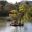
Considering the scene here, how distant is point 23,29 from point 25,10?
222 millimetres

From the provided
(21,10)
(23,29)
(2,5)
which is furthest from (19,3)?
(23,29)

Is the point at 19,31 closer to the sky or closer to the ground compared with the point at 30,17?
closer to the ground

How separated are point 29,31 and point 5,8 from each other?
0.39 metres

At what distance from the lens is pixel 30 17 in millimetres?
921

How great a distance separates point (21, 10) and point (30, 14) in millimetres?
116

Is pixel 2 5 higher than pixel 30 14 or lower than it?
higher

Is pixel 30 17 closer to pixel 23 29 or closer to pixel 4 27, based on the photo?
pixel 23 29

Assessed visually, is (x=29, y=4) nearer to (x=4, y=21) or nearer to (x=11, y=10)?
(x=11, y=10)

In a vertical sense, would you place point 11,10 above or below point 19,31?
above

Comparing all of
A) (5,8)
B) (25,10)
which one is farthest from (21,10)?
(5,8)

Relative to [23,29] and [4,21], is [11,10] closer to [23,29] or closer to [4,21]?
[4,21]

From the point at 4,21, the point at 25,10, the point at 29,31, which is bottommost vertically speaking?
the point at 29,31

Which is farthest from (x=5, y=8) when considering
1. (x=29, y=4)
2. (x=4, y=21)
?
(x=29, y=4)

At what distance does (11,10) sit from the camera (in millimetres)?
929
